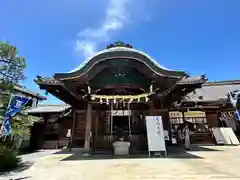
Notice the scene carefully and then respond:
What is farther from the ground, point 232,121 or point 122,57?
point 122,57

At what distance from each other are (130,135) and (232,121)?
1051cm

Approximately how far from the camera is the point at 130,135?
1028 cm

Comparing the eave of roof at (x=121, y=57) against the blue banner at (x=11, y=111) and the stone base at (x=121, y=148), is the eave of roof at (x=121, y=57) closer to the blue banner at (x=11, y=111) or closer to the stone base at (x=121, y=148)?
the blue banner at (x=11, y=111)

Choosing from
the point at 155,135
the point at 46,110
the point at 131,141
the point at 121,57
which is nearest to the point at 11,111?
the point at 121,57

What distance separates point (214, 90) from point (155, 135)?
14.5 m

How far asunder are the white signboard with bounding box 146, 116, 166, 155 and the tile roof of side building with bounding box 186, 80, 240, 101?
8760 millimetres

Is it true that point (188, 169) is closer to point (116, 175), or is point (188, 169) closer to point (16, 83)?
point (116, 175)

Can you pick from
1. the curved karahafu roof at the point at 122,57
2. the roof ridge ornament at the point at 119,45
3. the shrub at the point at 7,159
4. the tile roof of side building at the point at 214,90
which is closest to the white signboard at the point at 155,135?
the curved karahafu roof at the point at 122,57

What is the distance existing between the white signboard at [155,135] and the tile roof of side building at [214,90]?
8.76 metres

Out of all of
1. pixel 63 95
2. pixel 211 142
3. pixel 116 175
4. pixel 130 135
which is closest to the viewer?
pixel 116 175

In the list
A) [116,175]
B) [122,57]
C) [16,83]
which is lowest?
[116,175]

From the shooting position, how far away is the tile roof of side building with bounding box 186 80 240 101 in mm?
16850

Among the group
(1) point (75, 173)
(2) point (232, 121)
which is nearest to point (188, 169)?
(1) point (75, 173)

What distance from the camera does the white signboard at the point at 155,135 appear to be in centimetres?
817
